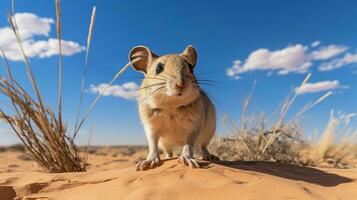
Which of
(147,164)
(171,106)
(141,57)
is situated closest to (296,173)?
(171,106)

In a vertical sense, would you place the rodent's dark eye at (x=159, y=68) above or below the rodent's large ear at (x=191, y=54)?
below

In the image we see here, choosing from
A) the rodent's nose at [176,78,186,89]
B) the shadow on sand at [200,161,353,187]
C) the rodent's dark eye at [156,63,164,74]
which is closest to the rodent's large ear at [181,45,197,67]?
the rodent's dark eye at [156,63,164,74]

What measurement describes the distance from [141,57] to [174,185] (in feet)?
6.89

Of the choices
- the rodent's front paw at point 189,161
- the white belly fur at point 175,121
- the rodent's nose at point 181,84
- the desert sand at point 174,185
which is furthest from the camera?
the white belly fur at point 175,121

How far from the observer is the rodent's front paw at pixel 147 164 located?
11.9ft

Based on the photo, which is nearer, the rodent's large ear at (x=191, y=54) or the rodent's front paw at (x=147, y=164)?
the rodent's front paw at (x=147, y=164)

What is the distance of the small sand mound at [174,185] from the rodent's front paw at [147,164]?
0.09 metres

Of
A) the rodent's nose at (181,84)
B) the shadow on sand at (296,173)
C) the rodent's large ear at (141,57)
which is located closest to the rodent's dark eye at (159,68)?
the rodent's large ear at (141,57)

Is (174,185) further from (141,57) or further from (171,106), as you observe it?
(141,57)

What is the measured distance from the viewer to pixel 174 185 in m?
2.98

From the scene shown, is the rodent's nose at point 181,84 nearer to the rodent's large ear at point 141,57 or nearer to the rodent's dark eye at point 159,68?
the rodent's dark eye at point 159,68

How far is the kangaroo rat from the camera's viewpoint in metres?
3.79

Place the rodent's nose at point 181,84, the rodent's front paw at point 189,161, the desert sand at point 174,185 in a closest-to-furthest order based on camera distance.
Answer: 1. the desert sand at point 174,185
2. the rodent's front paw at point 189,161
3. the rodent's nose at point 181,84

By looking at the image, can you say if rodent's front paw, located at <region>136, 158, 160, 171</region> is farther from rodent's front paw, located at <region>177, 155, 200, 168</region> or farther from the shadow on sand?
the shadow on sand
